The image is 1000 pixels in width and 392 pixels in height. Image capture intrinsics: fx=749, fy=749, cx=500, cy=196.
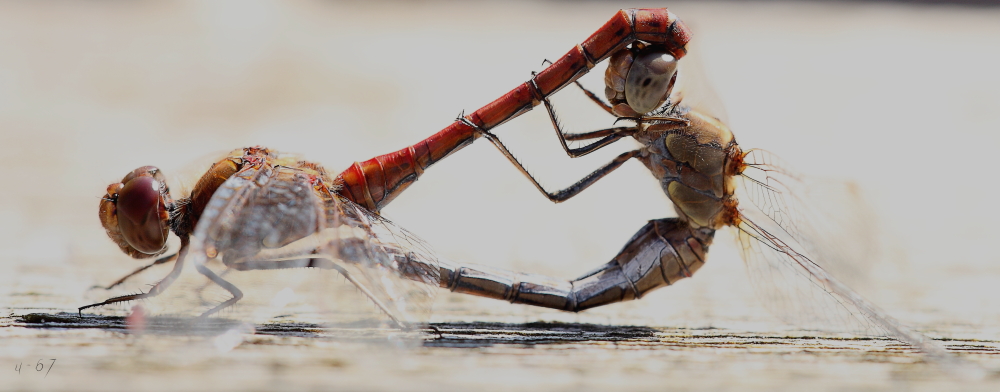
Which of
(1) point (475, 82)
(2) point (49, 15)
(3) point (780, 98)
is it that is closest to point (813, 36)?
(3) point (780, 98)

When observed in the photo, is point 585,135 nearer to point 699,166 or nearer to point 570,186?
point 570,186

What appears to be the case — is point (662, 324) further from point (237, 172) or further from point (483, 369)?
A: point (237, 172)

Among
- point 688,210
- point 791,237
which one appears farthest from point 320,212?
point 791,237

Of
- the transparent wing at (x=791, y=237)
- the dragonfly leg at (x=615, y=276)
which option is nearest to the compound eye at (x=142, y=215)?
the dragonfly leg at (x=615, y=276)

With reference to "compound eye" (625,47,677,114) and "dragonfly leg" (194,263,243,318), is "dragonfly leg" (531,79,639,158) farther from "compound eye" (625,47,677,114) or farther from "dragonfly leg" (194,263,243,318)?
"dragonfly leg" (194,263,243,318)

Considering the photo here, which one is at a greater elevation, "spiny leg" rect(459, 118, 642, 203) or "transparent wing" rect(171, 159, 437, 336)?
"spiny leg" rect(459, 118, 642, 203)

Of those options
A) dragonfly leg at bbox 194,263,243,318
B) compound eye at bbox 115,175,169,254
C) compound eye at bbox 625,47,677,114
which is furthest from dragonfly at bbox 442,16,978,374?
compound eye at bbox 115,175,169,254

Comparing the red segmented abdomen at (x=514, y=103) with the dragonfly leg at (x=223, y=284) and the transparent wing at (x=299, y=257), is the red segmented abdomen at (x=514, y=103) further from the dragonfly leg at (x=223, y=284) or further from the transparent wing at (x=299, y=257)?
the dragonfly leg at (x=223, y=284)
